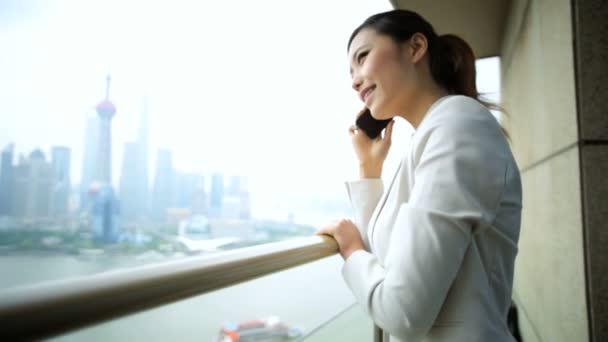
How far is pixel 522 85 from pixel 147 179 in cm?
989

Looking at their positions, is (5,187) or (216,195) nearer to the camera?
(5,187)

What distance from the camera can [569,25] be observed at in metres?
1.12

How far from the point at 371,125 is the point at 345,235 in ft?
2.25

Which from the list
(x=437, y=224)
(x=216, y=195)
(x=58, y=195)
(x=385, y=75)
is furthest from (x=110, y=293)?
(x=216, y=195)

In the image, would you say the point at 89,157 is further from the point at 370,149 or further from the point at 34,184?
the point at 370,149

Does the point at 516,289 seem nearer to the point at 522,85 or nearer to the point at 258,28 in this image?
the point at 522,85

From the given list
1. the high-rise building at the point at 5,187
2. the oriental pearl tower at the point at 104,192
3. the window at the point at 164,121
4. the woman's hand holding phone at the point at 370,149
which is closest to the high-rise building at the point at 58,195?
the window at the point at 164,121

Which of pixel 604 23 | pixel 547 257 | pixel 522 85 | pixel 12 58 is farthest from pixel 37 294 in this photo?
pixel 12 58

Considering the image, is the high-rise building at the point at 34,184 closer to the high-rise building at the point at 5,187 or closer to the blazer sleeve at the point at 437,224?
the high-rise building at the point at 5,187

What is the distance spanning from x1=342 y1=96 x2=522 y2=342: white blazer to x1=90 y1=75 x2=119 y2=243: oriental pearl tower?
7146 mm

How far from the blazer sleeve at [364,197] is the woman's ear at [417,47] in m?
0.45

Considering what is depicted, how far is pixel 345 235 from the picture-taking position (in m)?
1.04

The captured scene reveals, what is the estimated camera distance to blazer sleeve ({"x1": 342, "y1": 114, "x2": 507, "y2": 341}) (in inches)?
28.4

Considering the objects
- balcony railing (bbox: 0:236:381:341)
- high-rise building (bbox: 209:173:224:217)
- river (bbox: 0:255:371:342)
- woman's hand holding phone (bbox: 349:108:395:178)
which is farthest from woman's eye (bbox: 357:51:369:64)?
high-rise building (bbox: 209:173:224:217)
